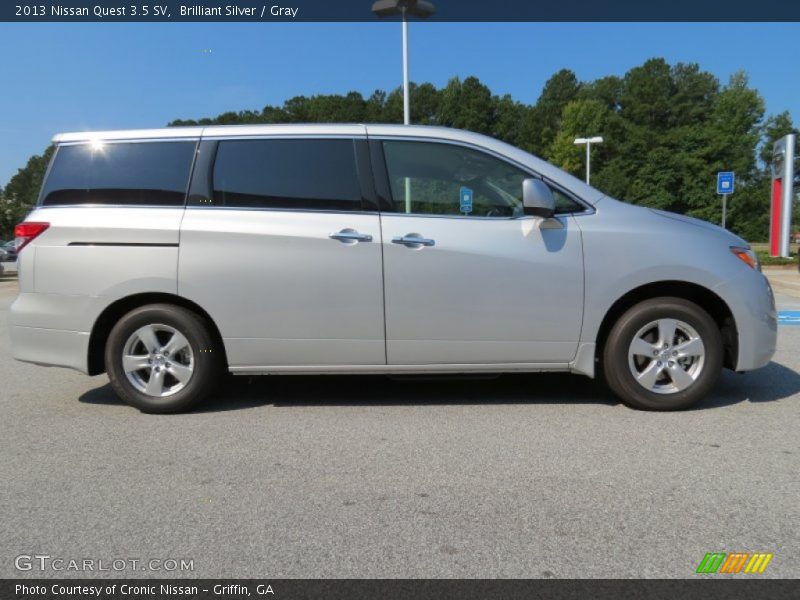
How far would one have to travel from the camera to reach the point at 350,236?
4.04m

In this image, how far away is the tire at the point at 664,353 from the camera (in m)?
4.05

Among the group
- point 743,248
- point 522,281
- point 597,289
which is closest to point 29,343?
point 522,281

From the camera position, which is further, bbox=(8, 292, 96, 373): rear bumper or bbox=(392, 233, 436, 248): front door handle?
bbox=(8, 292, 96, 373): rear bumper

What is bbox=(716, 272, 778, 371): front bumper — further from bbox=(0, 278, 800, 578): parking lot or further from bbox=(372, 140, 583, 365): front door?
bbox=(372, 140, 583, 365): front door

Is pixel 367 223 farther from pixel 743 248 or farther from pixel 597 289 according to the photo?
pixel 743 248

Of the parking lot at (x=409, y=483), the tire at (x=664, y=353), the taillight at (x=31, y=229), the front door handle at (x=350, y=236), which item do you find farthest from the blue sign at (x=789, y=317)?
the taillight at (x=31, y=229)

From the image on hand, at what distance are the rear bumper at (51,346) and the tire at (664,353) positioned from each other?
3.60 meters

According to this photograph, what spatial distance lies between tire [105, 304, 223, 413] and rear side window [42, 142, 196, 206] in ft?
2.57

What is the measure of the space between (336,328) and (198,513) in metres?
1.61

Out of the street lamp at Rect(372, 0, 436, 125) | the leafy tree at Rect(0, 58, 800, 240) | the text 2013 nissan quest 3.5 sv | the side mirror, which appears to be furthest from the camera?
the leafy tree at Rect(0, 58, 800, 240)

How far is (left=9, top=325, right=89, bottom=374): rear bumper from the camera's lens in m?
4.22

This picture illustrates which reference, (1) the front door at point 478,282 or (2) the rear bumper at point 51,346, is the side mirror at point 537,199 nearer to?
(1) the front door at point 478,282

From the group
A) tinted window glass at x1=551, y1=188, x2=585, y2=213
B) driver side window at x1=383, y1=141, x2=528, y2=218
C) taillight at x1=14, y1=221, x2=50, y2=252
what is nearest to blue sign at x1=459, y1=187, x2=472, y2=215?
driver side window at x1=383, y1=141, x2=528, y2=218
